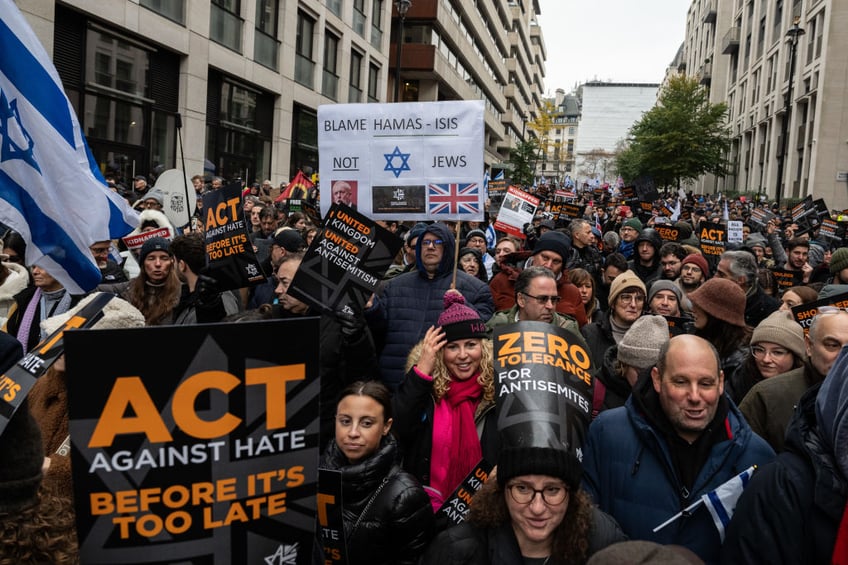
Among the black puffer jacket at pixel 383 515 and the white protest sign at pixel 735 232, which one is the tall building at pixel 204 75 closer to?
the black puffer jacket at pixel 383 515

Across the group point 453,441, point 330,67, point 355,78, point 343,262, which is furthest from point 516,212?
point 355,78

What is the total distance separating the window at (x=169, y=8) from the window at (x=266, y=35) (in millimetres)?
3679

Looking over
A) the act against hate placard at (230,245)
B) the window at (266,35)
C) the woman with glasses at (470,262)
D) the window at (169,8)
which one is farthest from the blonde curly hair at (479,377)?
the window at (266,35)

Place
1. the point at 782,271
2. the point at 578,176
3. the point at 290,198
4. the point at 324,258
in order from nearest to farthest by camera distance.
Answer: the point at 324,258
the point at 782,271
the point at 290,198
the point at 578,176

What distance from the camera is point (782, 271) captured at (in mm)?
7848

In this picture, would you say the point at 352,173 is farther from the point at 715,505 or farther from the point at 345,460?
the point at 715,505

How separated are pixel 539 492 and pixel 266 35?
22279 millimetres

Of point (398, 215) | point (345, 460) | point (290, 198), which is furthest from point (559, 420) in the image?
point (290, 198)

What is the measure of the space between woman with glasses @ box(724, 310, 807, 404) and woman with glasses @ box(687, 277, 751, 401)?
Answer: 41cm

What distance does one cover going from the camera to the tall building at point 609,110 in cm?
15682

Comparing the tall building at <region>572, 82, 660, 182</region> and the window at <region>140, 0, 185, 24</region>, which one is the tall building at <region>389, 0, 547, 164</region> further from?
the tall building at <region>572, 82, 660, 182</region>

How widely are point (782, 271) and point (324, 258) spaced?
229 inches

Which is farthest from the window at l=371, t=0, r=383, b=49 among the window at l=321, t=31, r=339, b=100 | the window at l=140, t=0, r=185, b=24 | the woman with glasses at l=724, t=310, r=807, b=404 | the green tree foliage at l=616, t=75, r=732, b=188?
the woman with glasses at l=724, t=310, r=807, b=404

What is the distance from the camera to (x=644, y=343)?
3721 millimetres
